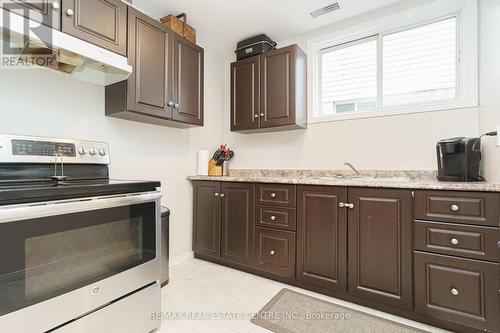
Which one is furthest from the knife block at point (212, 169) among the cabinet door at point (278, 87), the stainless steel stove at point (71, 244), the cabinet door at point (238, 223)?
the stainless steel stove at point (71, 244)

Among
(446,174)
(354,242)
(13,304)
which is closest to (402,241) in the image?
(354,242)

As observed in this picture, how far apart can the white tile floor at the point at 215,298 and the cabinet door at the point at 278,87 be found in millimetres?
1550

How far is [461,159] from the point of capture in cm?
172

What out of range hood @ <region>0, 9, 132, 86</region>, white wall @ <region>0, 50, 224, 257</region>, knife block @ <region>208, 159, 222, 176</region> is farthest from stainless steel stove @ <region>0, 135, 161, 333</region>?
knife block @ <region>208, 159, 222, 176</region>

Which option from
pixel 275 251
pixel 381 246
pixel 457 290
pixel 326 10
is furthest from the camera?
pixel 326 10

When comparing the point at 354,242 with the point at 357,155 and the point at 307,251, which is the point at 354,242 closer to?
the point at 307,251

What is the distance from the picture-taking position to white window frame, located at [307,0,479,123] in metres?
1.98

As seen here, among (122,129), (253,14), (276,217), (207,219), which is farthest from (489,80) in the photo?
(122,129)

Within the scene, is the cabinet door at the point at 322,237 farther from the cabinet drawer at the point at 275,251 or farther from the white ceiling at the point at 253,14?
the white ceiling at the point at 253,14

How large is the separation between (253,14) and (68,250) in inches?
94.5

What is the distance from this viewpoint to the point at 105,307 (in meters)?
1.25

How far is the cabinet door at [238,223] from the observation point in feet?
7.59

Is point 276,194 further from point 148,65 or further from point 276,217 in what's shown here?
point 148,65

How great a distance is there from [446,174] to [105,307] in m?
2.33
